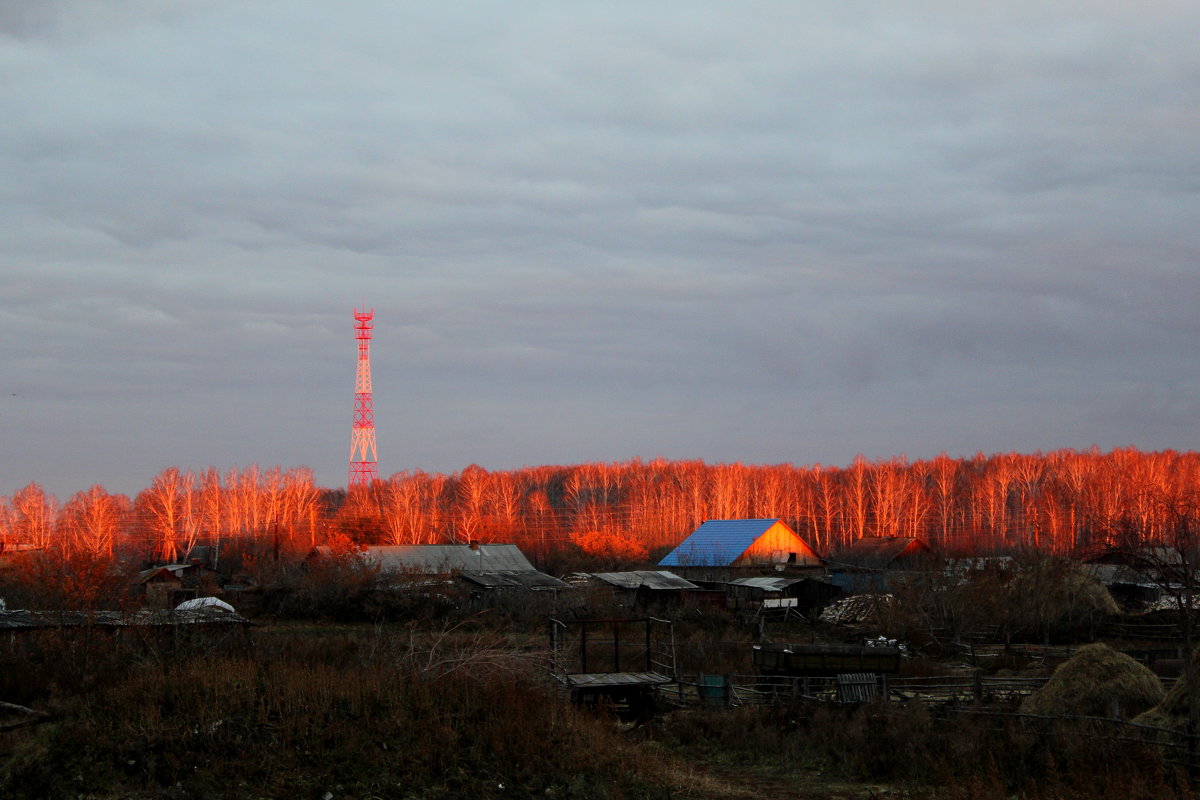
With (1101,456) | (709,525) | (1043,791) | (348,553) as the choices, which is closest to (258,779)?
(1043,791)

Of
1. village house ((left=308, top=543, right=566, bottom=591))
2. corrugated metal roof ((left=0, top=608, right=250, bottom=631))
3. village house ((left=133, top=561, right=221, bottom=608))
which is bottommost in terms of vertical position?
village house ((left=133, top=561, right=221, bottom=608))

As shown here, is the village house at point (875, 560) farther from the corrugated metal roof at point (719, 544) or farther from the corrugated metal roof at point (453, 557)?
the corrugated metal roof at point (453, 557)

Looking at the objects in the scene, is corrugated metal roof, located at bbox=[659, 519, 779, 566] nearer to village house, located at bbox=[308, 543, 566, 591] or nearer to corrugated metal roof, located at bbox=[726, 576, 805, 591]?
village house, located at bbox=[308, 543, 566, 591]

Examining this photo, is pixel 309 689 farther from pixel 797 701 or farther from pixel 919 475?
pixel 919 475

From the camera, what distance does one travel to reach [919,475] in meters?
115

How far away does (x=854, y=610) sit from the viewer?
40969 millimetres

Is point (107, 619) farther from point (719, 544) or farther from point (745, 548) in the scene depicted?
point (719, 544)

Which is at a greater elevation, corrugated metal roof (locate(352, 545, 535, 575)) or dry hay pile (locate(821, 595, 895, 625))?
corrugated metal roof (locate(352, 545, 535, 575))

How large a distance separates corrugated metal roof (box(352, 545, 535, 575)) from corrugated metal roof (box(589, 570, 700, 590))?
7.80m

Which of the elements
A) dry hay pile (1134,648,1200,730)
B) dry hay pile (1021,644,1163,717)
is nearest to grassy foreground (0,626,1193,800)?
dry hay pile (1134,648,1200,730)

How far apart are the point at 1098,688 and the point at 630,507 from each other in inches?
3487

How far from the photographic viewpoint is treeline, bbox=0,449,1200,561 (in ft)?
263

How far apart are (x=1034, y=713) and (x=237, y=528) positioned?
285 ft

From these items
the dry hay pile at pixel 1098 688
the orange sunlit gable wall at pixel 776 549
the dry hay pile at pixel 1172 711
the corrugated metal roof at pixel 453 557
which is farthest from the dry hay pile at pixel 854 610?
the dry hay pile at pixel 1172 711
